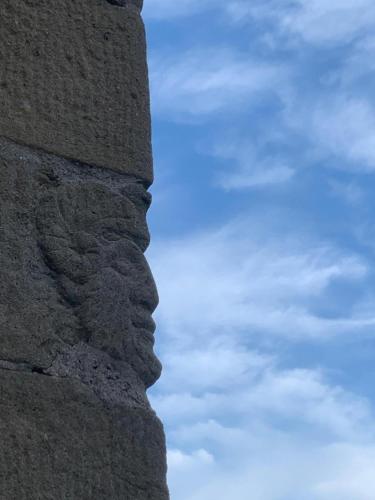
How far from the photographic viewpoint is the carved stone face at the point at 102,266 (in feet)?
5.74

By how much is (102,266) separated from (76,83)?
336 millimetres

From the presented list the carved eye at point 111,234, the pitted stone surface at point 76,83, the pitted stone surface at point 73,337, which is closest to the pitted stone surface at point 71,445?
the pitted stone surface at point 73,337

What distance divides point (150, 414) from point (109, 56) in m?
0.64

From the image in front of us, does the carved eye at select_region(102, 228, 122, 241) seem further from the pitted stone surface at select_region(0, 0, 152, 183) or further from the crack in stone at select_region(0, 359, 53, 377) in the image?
the crack in stone at select_region(0, 359, 53, 377)

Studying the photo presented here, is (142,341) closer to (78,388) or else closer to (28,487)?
(78,388)

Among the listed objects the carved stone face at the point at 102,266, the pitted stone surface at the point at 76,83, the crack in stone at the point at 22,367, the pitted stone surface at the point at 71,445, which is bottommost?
the pitted stone surface at the point at 71,445

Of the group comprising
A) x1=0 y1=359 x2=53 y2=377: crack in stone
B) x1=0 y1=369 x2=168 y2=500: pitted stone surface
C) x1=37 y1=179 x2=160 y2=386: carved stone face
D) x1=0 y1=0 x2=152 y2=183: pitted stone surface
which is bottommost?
x1=0 y1=369 x2=168 y2=500: pitted stone surface

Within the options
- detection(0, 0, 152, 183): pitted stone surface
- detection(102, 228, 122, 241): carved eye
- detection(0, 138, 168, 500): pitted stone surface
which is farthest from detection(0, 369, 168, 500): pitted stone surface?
detection(0, 0, 152, 183): pitted stone surface

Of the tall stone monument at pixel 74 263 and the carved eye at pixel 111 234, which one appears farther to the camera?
the carved eye at pixel 111 234

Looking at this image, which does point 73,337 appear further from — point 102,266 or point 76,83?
point 76,83

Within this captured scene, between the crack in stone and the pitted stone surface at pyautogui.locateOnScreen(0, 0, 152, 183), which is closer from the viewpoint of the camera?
the crack in stone

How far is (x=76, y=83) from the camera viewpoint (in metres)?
1.91

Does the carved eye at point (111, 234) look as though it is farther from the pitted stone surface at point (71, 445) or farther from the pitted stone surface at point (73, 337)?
the pitted stone surface at point (71, 445)

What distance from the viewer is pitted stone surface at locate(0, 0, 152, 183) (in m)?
1.84
